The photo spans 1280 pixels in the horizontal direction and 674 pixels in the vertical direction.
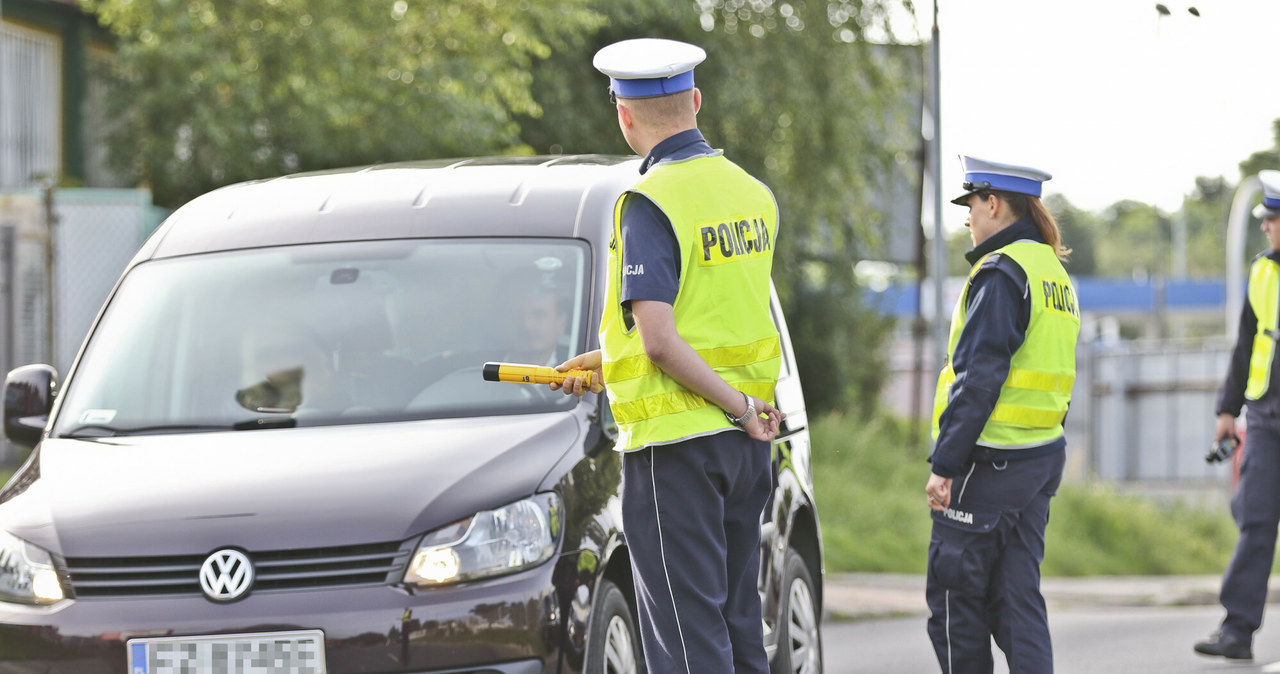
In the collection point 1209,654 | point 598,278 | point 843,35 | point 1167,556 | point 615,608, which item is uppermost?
point 843,35

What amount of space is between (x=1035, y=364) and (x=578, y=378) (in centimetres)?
195

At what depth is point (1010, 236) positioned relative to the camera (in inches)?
218

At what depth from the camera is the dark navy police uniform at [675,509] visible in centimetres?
390

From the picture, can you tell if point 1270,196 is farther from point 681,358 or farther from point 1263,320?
point 681,358

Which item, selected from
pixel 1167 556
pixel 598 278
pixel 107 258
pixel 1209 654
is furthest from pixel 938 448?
pixel 1167 556

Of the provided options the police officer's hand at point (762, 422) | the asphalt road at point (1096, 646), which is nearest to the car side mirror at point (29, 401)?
the police officer's hand at point (762, 422)

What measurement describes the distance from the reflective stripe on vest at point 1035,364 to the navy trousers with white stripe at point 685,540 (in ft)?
5.57

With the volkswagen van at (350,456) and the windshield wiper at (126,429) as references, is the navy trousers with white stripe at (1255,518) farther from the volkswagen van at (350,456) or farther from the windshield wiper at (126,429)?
the windshield wiper at (126,429)

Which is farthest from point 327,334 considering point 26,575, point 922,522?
point 922,522

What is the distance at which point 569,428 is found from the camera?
4.75 m

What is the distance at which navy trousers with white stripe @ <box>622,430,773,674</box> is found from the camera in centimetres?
391

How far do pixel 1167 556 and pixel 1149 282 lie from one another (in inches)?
2589

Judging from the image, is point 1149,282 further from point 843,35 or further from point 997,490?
point 997,490

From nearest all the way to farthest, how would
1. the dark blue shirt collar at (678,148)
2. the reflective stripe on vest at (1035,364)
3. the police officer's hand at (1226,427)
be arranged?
the dark blue shirt collar at (678,148) → the reflective stripe on vest at (1035,364) → the police officer's hand at (1226,427)
